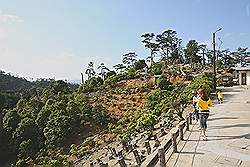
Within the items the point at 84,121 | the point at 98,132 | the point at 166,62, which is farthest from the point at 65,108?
the point at 166,62

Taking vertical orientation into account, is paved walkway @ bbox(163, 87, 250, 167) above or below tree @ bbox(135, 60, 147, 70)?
below

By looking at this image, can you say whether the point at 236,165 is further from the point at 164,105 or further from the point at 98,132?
the point at 98,132

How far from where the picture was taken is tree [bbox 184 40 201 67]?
71.2 meters

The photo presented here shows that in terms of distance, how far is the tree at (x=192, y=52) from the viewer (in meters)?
71.2

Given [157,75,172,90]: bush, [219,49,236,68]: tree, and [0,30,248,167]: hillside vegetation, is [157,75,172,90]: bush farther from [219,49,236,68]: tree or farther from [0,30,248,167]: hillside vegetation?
[219,49,236,68]: tree

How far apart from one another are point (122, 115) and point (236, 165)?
2814 cm

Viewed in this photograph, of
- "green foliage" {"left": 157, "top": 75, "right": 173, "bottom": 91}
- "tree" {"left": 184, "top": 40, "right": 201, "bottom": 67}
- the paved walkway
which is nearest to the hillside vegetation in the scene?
"green foliage" {"left": 157, "top": 75, "right": 173, "bottom": 91}

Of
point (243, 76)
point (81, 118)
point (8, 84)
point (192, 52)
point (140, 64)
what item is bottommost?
point (81, 118)

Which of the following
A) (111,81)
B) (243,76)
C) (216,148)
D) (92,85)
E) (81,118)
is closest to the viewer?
(216,148)

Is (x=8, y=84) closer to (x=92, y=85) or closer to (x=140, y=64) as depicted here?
(x=140, y=64)

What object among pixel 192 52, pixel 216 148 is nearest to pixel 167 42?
pixel 192 52

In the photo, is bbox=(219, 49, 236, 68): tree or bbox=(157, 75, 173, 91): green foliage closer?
bbox=(157, 75, 173, 91): green foliage

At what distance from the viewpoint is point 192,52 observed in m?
71.2

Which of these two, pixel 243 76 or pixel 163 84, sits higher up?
pixel 243 76
